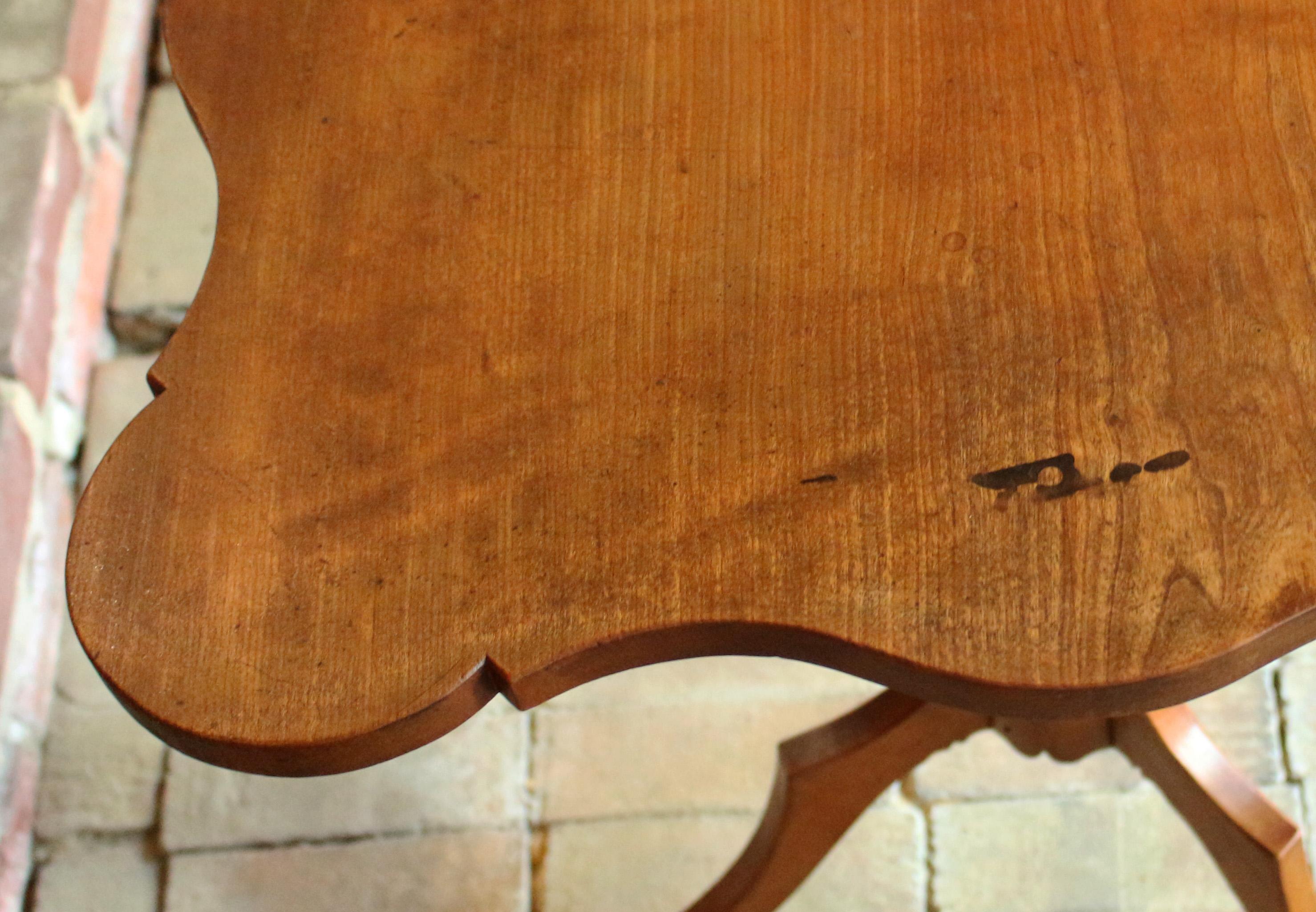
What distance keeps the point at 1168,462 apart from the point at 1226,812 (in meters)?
0.51

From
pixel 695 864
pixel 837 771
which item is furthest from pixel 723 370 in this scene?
pixel 695 864

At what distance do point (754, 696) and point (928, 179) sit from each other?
77 centimetres

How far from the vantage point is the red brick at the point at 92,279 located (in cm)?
147

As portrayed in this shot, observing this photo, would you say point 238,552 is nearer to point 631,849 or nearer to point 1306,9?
point 1306,9

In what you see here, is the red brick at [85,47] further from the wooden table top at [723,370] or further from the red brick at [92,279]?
the wooden table top at [723,370]

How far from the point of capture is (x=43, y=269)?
4.60ft

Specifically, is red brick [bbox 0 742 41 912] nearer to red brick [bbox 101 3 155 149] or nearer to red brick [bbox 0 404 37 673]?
red brick [bbox 0 404 37 673]

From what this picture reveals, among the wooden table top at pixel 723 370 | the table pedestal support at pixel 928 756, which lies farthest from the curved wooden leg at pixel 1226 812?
the wooden table top at pixel 723 370

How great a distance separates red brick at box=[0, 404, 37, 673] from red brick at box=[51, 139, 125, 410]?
14 centimetres

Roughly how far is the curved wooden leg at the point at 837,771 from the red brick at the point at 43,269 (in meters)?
0.93

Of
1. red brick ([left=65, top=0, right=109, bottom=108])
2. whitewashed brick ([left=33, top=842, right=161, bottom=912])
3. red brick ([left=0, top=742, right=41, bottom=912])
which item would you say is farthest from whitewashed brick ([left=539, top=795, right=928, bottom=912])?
red brick ([left=65, top=0, right=109, bottom=108])

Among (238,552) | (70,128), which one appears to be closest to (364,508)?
(238,552)

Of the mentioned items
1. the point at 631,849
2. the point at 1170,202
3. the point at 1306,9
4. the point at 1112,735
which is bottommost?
the point at 631,849

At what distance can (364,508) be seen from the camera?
56 centimetres
